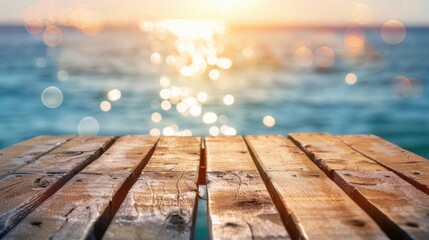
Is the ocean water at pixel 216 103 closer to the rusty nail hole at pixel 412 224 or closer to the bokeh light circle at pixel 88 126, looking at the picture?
the bokeh light circle at pixel 88 126

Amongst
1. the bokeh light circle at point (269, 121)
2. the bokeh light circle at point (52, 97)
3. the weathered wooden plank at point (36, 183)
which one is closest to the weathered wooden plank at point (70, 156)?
the weathered wooden plank at point (36, 183)

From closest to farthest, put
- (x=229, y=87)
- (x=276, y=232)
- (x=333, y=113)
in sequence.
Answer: (x=276, y=232) < (x=333, y=113) < (x=229, y=87)

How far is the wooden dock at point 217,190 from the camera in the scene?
176 centimetres

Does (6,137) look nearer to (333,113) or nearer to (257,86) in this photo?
(333,113)

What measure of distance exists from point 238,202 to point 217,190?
0.18 meters

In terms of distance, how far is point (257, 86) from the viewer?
92.2 ft

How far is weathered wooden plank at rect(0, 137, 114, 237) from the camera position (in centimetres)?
191

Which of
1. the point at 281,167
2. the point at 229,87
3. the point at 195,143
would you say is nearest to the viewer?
the point at 281,167

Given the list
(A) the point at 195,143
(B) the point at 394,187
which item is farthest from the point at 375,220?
(A) the point at 195,143

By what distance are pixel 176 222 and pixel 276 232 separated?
1.04 feet

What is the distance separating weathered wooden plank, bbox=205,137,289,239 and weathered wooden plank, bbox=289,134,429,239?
0.34m

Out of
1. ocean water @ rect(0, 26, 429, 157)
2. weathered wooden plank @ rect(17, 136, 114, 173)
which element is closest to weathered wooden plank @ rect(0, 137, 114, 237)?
weathered wooden plank @ rect(17, 136, 114, 173)

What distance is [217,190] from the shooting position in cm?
218

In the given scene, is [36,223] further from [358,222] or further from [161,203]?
[358,222]
